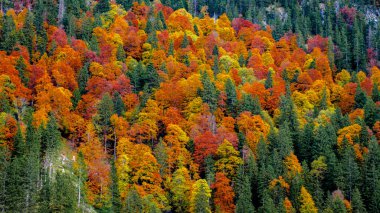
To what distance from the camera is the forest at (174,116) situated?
3034 inches

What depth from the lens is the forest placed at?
7706cm

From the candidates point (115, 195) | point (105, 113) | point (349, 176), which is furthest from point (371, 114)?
point (115, 195)

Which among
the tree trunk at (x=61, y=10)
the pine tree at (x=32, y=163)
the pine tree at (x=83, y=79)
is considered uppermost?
the tree trunk at (x=61, y=10)

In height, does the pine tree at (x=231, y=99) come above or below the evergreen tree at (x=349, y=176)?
above

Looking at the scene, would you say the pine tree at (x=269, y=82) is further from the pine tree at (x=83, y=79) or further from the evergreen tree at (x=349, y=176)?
the pine tree at (x=83, y=79)

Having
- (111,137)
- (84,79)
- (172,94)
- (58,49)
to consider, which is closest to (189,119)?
(172,94)

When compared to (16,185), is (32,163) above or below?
above

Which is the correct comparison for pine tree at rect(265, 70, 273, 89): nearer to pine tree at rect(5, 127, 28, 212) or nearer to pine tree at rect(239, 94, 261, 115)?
pine tree at rect(239, 94, 261, 115)

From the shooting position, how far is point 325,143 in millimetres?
89688

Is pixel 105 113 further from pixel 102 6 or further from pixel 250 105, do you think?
pixel 102 6

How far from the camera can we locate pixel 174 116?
310ft

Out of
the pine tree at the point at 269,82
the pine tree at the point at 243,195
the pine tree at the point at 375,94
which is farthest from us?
the pine tree at the point at 269,82

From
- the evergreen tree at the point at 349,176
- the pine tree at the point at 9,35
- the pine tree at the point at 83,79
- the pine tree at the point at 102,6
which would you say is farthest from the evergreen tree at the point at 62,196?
the pine tree at the point at 102,6

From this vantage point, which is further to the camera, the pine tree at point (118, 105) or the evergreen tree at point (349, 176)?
the pine tree at point (118, 105)
